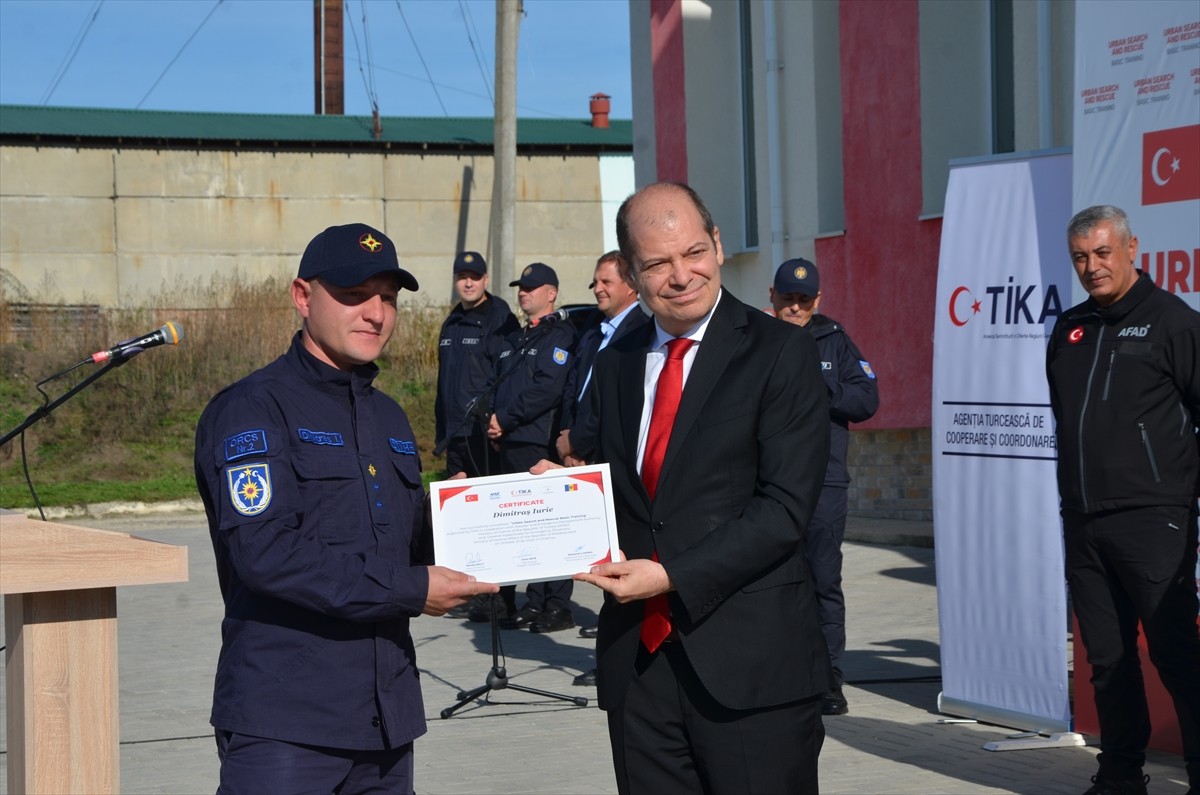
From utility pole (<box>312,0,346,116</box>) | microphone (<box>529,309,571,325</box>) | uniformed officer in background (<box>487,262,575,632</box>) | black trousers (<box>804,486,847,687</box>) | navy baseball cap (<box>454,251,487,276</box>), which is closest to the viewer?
black trousers (<box>804,486,847,687</box>)

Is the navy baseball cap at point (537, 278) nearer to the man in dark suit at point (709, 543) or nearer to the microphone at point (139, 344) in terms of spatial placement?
the microphone at point (139, 344)

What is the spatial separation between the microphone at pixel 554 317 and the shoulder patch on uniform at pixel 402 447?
209 inches

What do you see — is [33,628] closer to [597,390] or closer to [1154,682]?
[597,390]

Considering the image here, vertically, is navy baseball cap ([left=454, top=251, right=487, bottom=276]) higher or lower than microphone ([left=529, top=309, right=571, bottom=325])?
higher

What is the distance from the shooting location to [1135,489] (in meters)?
5.91

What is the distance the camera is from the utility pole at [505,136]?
23.0m

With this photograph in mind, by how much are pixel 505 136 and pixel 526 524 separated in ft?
66.7

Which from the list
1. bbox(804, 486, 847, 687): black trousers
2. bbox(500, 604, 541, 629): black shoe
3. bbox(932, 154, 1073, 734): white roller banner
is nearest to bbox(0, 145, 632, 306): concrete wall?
bbox(500, 604, 541, 629): black shoe

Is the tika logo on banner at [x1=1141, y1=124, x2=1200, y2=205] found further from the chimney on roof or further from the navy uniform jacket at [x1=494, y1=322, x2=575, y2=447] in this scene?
the chimney on roof

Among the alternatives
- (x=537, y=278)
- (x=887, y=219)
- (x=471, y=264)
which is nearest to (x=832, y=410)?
(x=537, y=278)

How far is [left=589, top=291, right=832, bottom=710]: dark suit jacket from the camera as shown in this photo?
348 centimetres

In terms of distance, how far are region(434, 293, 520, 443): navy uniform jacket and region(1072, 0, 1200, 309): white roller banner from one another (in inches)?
195

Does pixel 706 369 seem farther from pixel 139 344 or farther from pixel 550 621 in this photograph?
pixel 550 621

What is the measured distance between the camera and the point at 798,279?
8117 millimetres
